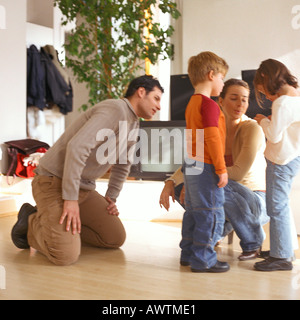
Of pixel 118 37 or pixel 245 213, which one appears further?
pixel 118 37

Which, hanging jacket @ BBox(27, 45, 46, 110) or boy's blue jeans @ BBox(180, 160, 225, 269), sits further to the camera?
hanging jacket @ BBox(27, 45, 46, 110)

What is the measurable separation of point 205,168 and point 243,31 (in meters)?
2.08

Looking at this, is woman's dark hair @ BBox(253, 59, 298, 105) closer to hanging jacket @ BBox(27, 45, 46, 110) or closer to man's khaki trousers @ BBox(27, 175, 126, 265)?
man's khaki trousers @ BBox(27, 175, 126, 265)

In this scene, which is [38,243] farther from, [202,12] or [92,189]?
[202,12]

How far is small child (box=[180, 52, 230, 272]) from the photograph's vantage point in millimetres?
2025

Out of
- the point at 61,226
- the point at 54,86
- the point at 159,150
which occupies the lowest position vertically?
the point at 61,226

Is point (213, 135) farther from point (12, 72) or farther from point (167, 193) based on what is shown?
point (12, 72)

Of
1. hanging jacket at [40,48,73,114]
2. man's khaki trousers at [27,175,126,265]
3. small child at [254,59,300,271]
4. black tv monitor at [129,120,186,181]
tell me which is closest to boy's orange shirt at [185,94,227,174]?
small child at [254,59,300,271]

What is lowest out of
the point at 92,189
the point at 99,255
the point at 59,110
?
the point at 99,255

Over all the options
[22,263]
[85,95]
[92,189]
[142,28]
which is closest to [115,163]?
[92,189]

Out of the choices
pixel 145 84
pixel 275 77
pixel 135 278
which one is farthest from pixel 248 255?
pixel 145 84

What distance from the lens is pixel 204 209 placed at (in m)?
2.09
